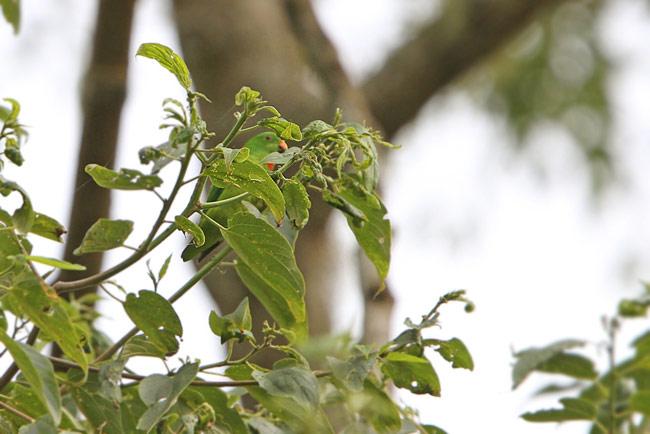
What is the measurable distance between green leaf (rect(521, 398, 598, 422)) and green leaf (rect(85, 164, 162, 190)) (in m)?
0.68

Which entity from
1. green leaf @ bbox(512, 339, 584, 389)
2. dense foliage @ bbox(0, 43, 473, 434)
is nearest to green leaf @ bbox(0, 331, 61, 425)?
dense foliage @ bbox(0, 43, 473, 434)

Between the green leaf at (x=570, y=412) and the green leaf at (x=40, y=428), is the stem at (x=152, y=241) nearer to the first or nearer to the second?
the green leaf at (x=40, y=428)

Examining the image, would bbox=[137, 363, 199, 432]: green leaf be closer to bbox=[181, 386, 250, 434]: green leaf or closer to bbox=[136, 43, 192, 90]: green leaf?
bbox=[181, 386, 250, 434]: green leaf

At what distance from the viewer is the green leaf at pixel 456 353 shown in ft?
4.11

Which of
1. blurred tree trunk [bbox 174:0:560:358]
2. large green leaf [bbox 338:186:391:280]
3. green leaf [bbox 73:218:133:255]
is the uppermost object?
blurred tree trunk [bbox 174:0:560:358]

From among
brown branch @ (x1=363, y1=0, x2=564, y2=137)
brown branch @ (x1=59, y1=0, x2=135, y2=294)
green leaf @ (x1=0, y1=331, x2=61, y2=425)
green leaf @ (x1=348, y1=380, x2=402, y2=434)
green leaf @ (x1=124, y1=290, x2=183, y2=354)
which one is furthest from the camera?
brown branch @ (x1=363, y1=0, x2=564, y2=137)

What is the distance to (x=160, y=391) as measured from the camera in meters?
1.10

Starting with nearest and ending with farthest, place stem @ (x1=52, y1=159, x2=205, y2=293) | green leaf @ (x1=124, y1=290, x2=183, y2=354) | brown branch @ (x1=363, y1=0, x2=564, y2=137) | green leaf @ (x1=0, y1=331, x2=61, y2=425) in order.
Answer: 1. green leaf @ (x1=0, y1=331, x2=61, y2=425)
2. stem @ (x1=52, y1=159, x2=205, y2=293)
3. green leaf @ (x1=124, y1=290, x2=183, y2=354)
4. brown branch @ (x1=363, y1=0, x2=564, y2=137)

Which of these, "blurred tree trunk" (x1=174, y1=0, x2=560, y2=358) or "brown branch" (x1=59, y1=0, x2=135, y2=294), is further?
"blurred tree trunk" (x1=174, y1=0, x2=560, y2=358)

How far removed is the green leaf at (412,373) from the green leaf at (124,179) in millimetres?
348

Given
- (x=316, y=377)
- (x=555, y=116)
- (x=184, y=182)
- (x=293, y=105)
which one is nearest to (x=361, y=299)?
(x=293, y=105)

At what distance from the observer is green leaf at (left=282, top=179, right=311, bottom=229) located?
110 centimetres

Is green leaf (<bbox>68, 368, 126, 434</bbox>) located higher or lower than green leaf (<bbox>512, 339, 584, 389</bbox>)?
lower

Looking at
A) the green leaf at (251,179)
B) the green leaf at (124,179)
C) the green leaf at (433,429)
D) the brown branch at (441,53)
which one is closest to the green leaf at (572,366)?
the green leaf at (433,429)
